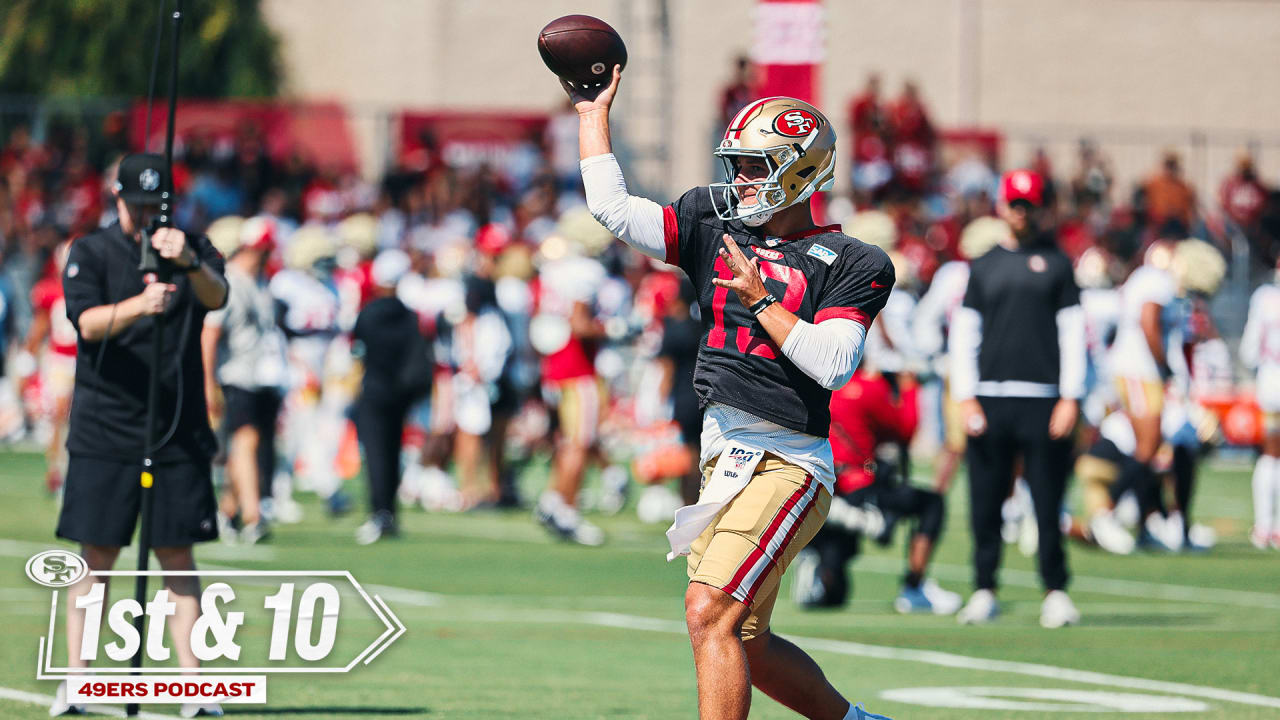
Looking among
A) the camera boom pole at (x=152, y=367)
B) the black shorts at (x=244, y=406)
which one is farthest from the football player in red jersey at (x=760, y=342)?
the black shorts at (x=244, y=406)

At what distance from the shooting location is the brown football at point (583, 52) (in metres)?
6.63

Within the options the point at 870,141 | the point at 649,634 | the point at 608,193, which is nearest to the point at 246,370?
the point at 649,634

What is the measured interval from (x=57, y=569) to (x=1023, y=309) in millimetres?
5921

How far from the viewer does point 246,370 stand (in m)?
15.4

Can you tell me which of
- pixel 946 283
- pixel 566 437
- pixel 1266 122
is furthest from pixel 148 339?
pixel 1266 122

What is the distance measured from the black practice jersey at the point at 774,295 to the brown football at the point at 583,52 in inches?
19.2

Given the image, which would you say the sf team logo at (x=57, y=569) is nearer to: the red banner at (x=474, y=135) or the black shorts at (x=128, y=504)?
the black shorts at (x=128, y=504)

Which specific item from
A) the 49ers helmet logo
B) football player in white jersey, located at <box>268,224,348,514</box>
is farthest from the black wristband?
football player in white jersey, located at <box>268,224,348,514</box>

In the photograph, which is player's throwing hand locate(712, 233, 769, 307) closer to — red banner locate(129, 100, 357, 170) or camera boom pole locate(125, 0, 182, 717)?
camera boom pole locate(125, 0, 182, 717)

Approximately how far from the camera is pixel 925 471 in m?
23.4

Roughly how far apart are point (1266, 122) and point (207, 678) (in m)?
31.3

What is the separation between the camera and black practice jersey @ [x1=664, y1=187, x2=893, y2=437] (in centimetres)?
644

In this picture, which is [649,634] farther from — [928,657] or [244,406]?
[244,406]

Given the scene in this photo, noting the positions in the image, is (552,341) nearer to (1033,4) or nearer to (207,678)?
(207,678)
